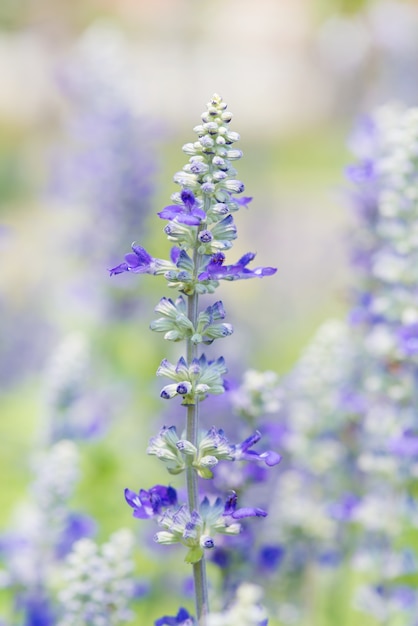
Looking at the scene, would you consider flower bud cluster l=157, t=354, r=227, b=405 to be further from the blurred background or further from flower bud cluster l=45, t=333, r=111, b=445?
the blurred background

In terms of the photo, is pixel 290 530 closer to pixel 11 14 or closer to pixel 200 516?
pixel 200 516

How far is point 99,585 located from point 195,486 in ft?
2.19

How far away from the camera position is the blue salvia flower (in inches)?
89.8

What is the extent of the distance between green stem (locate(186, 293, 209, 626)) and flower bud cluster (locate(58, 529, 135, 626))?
2.00ft

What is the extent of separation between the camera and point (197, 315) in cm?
236

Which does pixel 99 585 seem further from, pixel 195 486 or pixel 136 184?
pixel 136 184

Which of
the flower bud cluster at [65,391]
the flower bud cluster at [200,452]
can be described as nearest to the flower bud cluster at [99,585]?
the flower bud cluster at [200,452]

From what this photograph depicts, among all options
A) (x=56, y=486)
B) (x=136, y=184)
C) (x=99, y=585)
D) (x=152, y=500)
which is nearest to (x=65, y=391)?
(x=56, y=486)

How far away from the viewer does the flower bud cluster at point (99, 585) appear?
2.80 meters

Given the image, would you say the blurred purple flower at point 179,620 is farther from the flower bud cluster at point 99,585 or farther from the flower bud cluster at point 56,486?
the flower bud cluster at point 56,486

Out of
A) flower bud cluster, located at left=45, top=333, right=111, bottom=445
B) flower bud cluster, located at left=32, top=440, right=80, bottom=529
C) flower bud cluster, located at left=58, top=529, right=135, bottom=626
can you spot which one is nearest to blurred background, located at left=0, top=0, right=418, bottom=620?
flower bud cluster, located at left=45, top=333, right=111, bottom=445

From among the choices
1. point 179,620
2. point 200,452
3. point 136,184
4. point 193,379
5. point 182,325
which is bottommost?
point 179,620

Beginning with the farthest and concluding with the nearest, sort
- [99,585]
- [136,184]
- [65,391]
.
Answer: [136,184] < [65,391] < [99,585]

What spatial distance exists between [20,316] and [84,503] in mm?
3229
